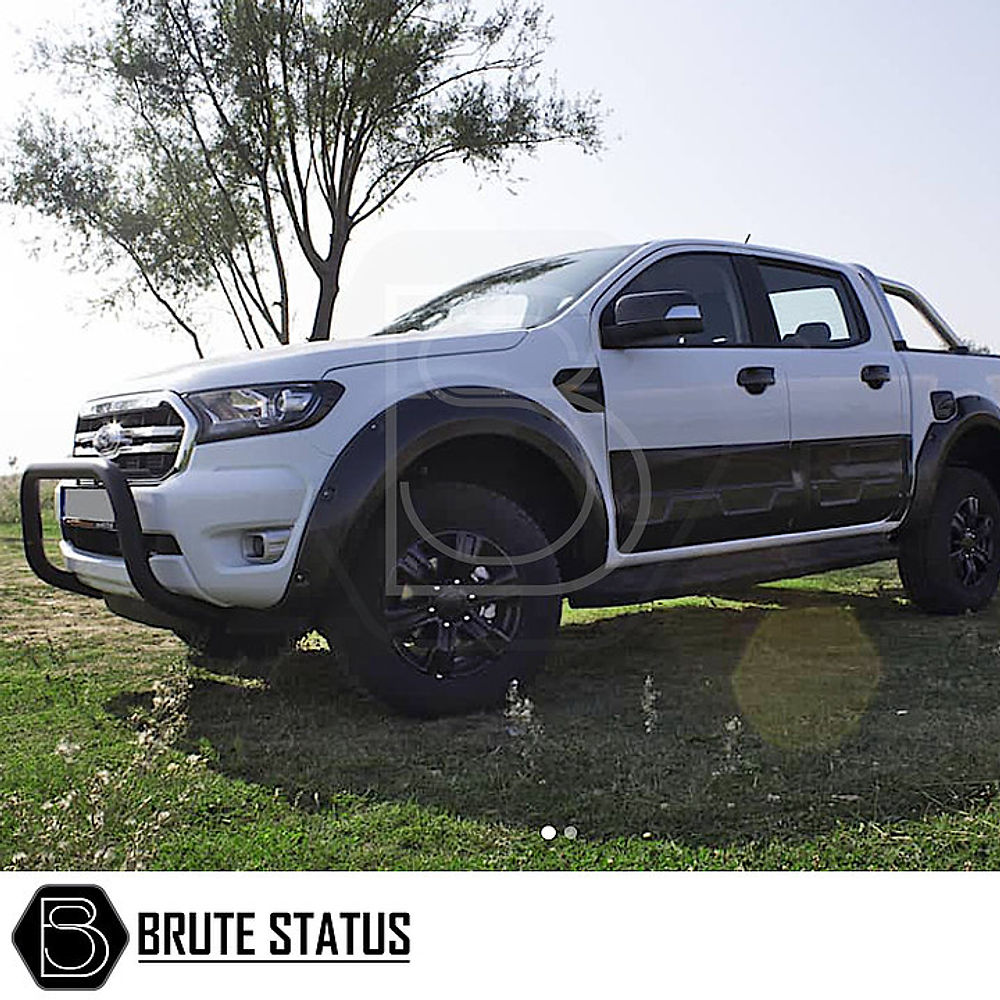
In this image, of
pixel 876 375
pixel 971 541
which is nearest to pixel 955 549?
pixel 971 541

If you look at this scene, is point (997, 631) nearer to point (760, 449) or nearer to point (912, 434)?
point (912, 434)

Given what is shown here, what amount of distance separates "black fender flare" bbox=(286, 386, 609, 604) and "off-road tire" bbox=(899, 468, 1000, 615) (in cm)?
245

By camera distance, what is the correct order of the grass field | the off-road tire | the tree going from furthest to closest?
the tree
the off-road tire
the grass field

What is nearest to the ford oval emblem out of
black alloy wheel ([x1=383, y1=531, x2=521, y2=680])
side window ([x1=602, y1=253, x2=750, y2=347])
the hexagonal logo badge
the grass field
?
the grass field

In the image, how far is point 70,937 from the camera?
2422mm

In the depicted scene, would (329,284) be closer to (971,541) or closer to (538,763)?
(971,541)

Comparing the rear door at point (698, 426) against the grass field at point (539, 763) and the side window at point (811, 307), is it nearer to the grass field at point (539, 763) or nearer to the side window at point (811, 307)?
the side window at point (811, 307)

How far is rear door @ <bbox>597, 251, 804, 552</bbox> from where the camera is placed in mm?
4434

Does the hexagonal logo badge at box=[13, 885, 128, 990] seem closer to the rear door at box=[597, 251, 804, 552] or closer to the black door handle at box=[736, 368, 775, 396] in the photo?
the rear door at box=[597, 251, 804, 552]

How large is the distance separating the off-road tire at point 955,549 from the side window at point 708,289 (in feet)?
5.15

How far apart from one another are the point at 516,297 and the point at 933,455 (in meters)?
2.36

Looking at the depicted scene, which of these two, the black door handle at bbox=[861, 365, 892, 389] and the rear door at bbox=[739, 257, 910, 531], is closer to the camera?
the rear door at bbox=[739, 257, 910, 531]

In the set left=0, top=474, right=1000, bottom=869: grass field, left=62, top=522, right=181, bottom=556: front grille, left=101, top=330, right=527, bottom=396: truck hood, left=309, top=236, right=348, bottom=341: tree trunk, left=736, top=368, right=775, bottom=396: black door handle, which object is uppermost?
left=309, top=236, right=348, bottom=341: tree trunk

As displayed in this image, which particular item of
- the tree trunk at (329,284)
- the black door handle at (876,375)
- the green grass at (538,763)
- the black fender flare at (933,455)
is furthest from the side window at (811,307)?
the tree trunk at (329,284)
